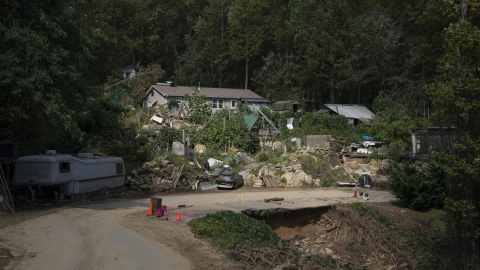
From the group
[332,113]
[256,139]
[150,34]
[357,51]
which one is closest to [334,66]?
[357,51]

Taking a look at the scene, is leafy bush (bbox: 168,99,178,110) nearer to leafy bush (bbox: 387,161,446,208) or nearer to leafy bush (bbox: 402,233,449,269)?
leafy bush (bbox: 387,161,446,208)

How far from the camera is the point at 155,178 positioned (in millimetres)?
27719

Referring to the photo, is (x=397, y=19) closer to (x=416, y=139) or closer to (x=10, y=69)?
(x=416, y=139)

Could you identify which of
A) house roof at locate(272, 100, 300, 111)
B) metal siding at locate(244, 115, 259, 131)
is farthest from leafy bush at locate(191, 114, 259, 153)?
house roof at locate(272, 100, 300, 111)

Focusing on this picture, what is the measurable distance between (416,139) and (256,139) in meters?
15.0

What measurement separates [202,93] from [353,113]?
67.0 feet

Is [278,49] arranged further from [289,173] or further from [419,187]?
[419,187]

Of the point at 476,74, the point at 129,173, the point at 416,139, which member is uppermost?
the point at 476,74

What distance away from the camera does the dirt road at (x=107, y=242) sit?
10367 millimetres

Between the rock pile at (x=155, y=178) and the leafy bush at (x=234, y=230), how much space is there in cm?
1112

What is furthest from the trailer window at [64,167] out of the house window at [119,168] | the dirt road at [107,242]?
the house window at [119,168]

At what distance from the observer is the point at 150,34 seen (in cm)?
7150

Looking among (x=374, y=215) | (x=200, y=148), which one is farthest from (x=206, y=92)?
(x=374, y=215)

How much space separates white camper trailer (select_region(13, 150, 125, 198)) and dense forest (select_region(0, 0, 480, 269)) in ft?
5.69
